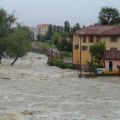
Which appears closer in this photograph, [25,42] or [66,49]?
[25,42]

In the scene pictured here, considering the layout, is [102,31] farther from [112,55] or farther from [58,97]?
[58,97]

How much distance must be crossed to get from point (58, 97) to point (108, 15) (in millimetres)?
59149

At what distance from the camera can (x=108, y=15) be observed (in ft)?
289

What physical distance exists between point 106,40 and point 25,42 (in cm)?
1196

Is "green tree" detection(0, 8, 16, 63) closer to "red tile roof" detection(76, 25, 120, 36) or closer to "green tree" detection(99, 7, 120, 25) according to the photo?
"red tile roof" detection(76, 25, 120, 36)

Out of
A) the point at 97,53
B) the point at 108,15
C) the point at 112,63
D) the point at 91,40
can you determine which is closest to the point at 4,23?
the point at 91,40

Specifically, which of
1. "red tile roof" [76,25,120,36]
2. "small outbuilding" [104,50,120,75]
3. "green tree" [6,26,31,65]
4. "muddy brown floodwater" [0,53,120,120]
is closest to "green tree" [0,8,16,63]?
"green tree" [6,26,31,65]

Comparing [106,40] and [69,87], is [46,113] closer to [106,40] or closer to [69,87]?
[69,87]

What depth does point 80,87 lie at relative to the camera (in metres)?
36.2

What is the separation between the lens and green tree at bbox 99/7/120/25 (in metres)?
86.9

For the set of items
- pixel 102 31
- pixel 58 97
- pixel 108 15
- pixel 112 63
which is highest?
pixel 108 15

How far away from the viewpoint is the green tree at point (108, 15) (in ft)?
285

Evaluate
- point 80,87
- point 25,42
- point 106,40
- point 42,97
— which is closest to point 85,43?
point 106,40

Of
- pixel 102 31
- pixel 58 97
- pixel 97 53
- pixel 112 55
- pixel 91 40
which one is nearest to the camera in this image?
pixel 58 97
